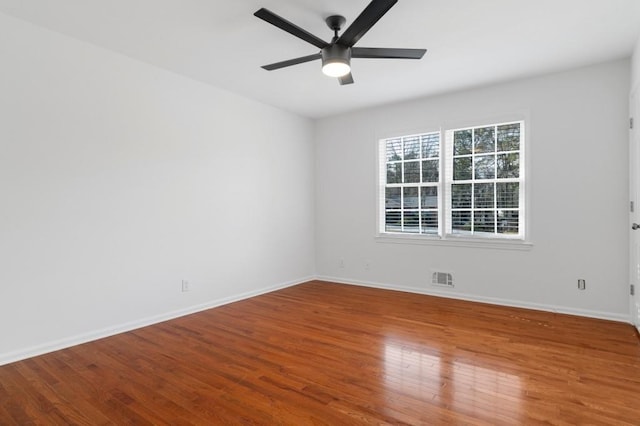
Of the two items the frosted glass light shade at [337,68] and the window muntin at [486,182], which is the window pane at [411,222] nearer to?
the window muntin at [486,182]

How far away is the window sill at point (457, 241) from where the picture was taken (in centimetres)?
414

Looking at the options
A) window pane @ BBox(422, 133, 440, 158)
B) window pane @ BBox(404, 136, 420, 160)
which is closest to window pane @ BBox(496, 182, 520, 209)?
window pane @ BBox(422, 133, 440, 158)

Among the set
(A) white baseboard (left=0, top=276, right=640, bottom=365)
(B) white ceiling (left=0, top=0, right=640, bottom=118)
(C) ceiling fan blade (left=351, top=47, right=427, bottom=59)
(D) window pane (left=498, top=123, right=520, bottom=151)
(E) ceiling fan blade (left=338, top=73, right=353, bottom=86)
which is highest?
(B) white ceiling (left=0, top=0, right=640, bottom=118)

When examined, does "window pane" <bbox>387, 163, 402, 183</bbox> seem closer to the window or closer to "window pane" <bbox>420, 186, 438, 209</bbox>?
the window

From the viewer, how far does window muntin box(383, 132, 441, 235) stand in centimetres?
480

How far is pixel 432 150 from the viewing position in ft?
15.8

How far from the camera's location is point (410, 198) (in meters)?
5.02

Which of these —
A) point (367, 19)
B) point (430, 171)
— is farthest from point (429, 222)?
point (367, 19)

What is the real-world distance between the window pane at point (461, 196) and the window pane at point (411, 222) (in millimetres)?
523

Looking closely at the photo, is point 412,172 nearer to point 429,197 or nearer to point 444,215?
point 429,197

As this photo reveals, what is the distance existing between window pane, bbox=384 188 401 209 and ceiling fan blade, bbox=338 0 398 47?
9.38 ft

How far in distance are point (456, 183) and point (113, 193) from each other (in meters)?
3.98

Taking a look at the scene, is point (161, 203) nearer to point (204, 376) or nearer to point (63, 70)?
point (63, 70)

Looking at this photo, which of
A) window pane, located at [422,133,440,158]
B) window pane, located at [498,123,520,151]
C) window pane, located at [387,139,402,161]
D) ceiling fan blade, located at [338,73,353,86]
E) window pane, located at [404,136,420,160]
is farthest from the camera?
window pane, located at [387,139,402,161]
